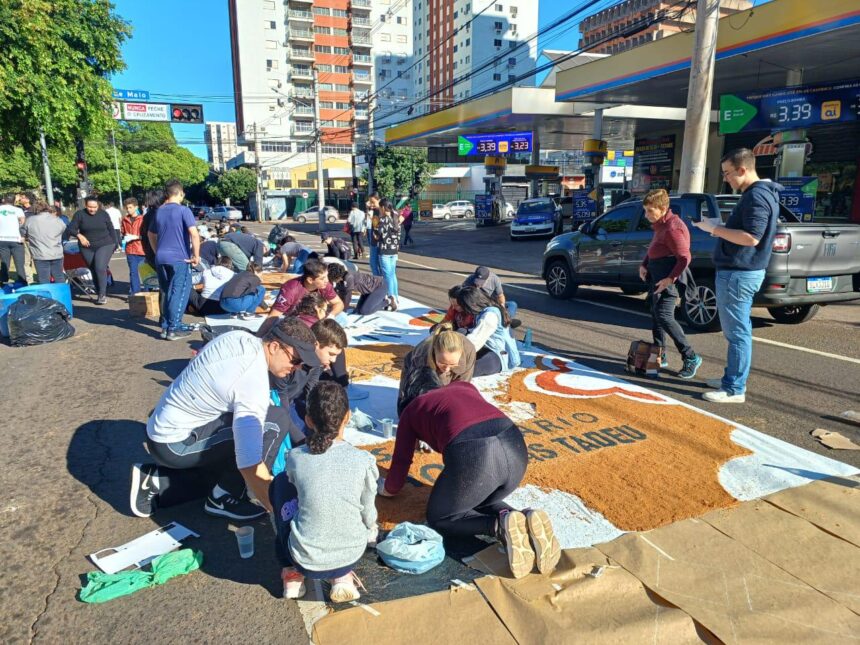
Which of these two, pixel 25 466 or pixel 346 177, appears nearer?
pixel 25 466

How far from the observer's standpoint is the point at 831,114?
13148mm

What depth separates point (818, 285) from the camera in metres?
7.04

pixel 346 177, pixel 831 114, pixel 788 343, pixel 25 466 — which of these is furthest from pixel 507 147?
pixel 346 177

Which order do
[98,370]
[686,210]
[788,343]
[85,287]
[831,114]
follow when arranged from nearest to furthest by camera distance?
1. [98,370]
2. [788,343]
3. [686,210]
4. [85,287]
5. [831,114]

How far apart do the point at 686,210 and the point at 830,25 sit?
672cm

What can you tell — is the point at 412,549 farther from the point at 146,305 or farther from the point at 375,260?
the point at 375,260

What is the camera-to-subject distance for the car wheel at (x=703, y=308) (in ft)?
24.9

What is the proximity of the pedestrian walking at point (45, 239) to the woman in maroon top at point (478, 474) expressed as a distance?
28.4 ft

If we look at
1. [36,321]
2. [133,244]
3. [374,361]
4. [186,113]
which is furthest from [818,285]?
[186,113]

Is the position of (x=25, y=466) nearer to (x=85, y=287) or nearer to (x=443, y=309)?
(x=443, y=309)

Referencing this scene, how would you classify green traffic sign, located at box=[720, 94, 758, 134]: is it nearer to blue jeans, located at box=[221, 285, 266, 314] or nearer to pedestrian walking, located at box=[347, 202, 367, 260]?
pedestrian walking, located at box=[347, 202, 367, 260]

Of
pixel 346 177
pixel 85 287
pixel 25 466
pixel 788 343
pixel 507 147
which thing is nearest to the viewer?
pixel 25 466

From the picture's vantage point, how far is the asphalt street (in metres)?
2.65

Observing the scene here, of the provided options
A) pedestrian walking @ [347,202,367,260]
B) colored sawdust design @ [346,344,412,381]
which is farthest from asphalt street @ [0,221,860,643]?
pedestrian walking @ [347,202,367,260]
